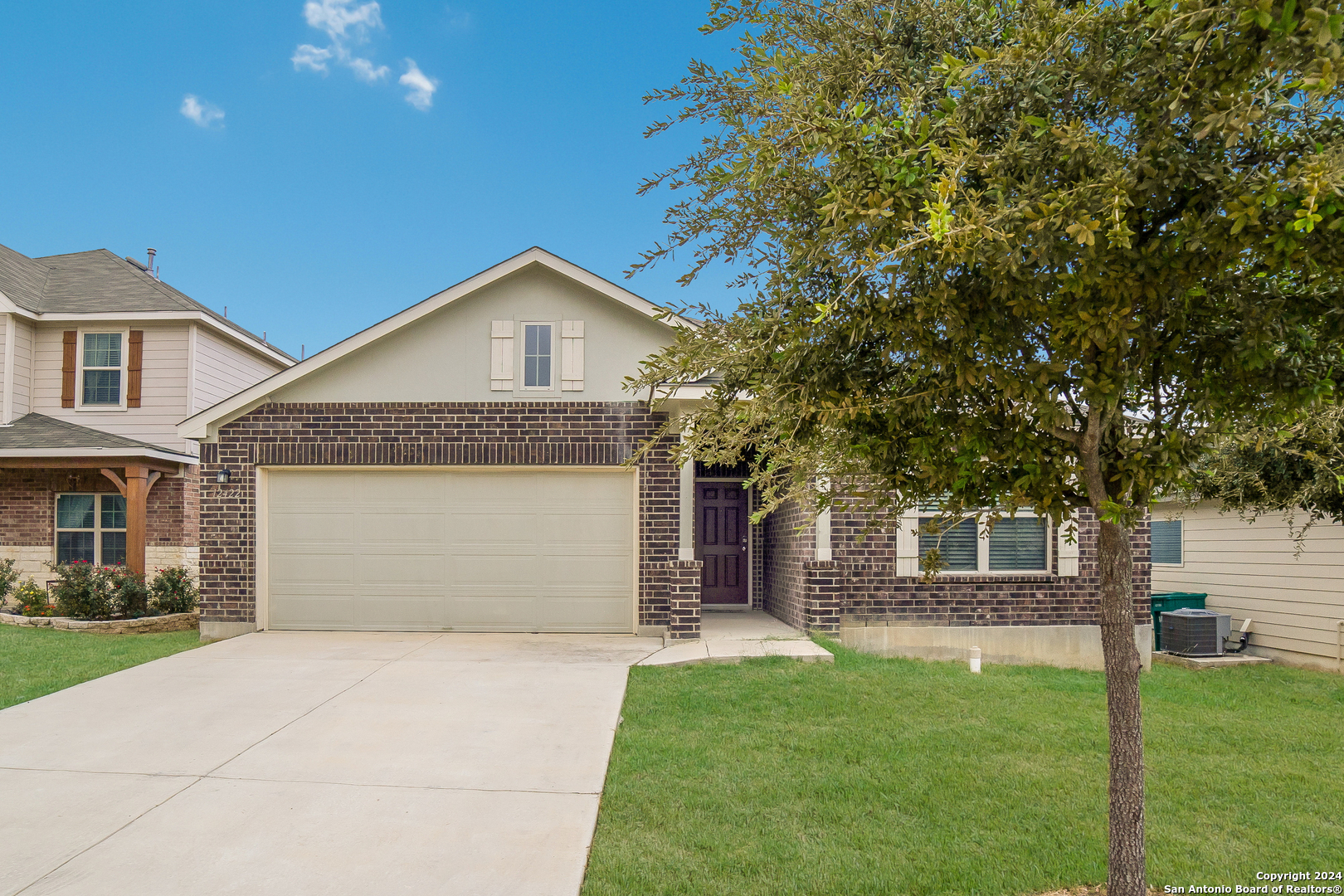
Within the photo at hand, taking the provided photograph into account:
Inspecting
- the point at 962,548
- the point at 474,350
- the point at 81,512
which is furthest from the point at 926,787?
the point at 81,512

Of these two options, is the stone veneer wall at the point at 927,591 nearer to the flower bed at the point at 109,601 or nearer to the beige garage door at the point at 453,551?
the beige garage door at the point at 453,551

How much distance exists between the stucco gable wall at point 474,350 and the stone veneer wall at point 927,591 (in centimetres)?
316

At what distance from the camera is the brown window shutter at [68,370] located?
1400 centimetres

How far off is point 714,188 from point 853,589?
7679 millimetres

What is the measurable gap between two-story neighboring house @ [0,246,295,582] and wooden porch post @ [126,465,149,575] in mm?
188

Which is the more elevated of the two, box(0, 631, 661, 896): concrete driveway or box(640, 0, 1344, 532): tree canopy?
box(640, 0, 1344, 532): tree canopy

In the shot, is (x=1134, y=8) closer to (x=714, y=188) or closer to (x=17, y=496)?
(x=714, y=188)

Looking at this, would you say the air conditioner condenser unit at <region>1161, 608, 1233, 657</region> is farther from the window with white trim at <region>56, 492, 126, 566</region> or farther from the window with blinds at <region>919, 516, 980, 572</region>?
the window with white trim at <region>56, 492, 126, 566</region>

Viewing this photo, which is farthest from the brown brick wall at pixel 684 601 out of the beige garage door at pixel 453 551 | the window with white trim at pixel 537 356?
the window with white trim at pixel 537 356

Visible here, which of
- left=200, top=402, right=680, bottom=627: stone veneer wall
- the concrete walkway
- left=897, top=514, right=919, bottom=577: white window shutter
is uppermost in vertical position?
left=200, top=402, right=680, bottom=627: stone veneer wall

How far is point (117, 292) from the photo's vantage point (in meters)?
14.7

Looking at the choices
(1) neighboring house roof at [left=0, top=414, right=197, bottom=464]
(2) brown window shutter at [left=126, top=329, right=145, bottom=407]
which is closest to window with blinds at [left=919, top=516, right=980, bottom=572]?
(1) neighboring house roof at [left=0, top=414, right=197, bottom=464]

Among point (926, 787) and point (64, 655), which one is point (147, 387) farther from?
point (926, 787)

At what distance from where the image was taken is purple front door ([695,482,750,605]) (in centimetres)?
1302
